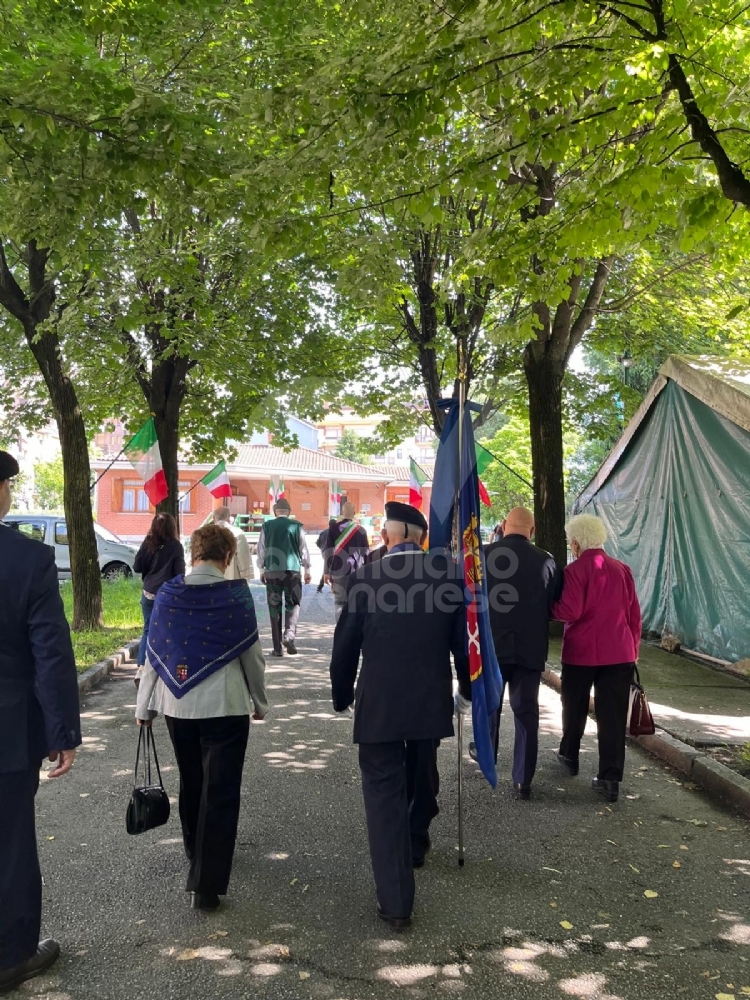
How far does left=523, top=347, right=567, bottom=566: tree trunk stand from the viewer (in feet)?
40.8

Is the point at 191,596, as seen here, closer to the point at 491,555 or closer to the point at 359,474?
the point at 491,555

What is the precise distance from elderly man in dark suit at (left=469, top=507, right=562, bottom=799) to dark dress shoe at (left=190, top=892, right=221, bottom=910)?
244 cm

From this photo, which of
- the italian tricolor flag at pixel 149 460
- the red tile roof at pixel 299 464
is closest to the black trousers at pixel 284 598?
the italian tricolor flag at pixel 149 460

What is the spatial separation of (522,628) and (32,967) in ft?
11.6

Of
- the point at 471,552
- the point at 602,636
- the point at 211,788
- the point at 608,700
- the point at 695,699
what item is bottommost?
the point at 695,699

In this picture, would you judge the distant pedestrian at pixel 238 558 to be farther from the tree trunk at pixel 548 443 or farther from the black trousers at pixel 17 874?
the black trousers at pixel 17 874

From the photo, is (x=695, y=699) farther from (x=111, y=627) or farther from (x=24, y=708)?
(x=111, y=627)

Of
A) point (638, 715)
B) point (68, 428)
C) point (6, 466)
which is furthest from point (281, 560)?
point (6, 466)

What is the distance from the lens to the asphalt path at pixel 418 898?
3.36 m

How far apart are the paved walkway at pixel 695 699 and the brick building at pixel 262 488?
33.3 m

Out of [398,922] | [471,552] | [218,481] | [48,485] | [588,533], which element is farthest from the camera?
[48,485]

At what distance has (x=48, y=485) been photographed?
164 ft

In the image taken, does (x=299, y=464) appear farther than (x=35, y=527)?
Yes

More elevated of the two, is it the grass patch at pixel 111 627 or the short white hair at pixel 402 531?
the short white hair at pixel 402 531
